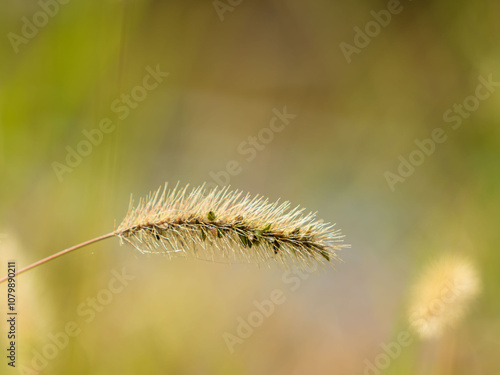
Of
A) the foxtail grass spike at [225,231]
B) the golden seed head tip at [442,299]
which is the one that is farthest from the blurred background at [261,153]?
the foxtail grass spike at [225,231]

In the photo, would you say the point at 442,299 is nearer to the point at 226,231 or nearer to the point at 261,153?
the point at 226,231

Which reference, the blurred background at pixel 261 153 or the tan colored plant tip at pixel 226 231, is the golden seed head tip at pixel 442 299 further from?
the tan colored plant tip at pixel 226 231

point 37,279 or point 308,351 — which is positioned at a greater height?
point 37,279

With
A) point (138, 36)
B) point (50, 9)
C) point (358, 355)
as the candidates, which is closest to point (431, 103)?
point (358, 355)

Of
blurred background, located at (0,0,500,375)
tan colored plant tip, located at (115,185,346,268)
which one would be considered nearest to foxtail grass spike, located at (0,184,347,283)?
tan colored plant tip, located at (115,185,346,268)

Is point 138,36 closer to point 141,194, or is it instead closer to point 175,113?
point 175,113

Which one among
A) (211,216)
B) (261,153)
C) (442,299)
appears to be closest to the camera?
(211,216)

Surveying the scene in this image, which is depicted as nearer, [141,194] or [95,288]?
[95,288]

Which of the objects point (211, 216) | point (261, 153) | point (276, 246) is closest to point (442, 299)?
point (276, 246)

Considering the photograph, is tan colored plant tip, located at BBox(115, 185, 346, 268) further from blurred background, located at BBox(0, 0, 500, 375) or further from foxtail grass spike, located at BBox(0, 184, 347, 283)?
blurred background, located at BBox(0, 0, 500, 375)
